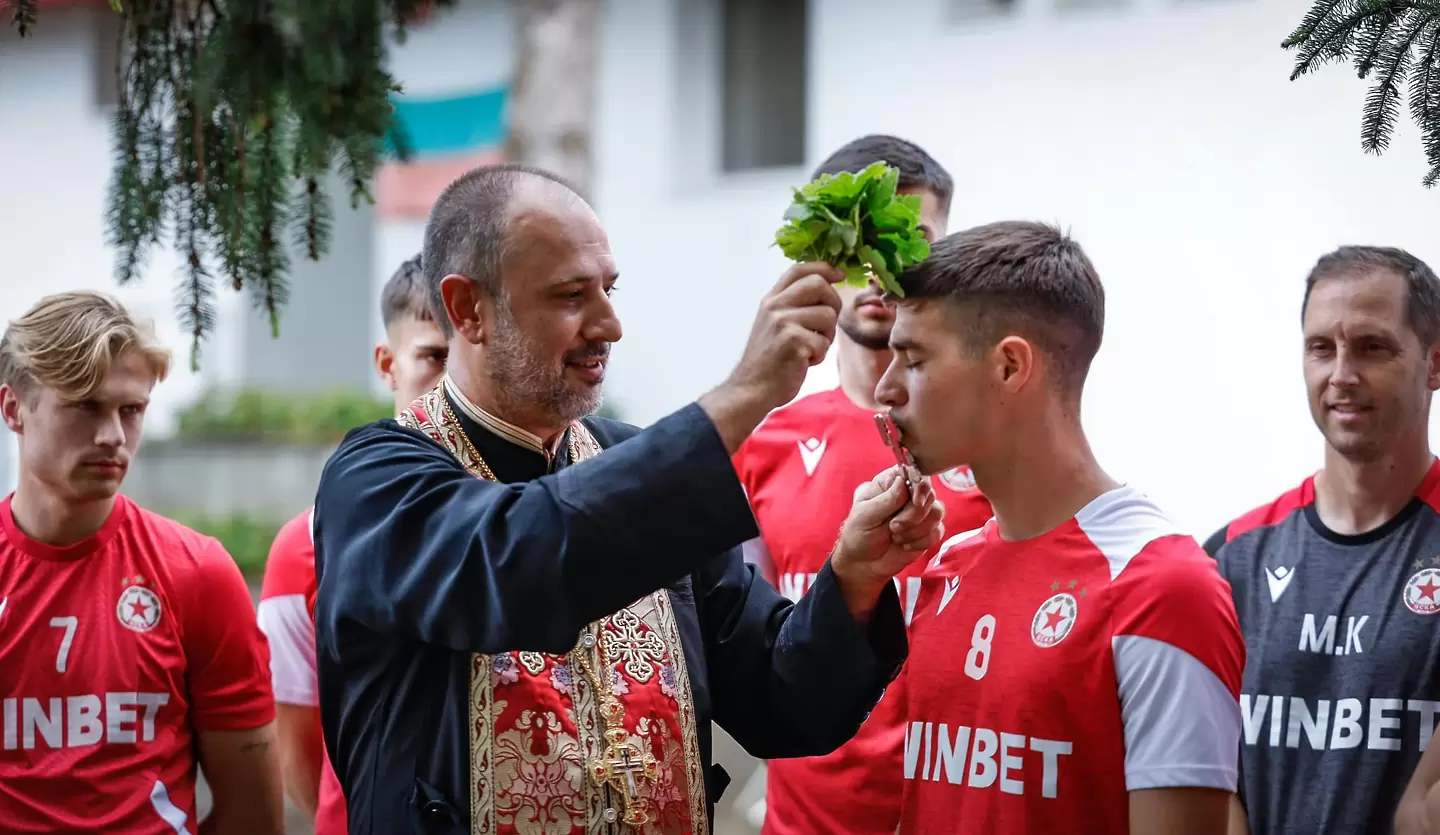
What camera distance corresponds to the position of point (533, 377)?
2.79 meters

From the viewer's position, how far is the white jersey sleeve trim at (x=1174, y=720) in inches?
103

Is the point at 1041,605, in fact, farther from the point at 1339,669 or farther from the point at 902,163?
the point at 902,163

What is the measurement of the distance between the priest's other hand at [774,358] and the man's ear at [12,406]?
225cm

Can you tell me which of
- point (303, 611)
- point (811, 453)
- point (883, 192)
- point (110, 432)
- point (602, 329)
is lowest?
point (303, 611)

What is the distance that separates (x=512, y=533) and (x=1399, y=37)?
70.0 inches

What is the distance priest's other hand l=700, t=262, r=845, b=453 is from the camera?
7.75ft

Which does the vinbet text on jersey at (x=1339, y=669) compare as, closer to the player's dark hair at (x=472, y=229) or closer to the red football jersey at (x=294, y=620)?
the player's dark hair at (x=472, y=229)

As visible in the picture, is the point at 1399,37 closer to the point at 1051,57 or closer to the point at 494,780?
the point at 494,780

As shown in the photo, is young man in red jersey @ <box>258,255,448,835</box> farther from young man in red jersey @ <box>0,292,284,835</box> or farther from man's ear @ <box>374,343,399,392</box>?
young man in red jersey @ <box>0,292,284,835</box>

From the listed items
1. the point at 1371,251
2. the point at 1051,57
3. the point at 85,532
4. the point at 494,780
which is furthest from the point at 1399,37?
the point at 1051,57

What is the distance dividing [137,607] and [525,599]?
1807 millimetres

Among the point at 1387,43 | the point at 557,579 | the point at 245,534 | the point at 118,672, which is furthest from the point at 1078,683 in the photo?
the point at 245,534

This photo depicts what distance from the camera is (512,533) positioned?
2.34 m

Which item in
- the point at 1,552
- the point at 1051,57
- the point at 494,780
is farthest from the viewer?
the point at 1051,57
